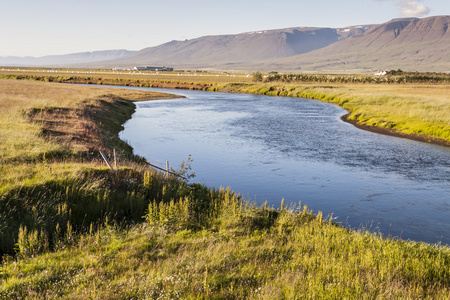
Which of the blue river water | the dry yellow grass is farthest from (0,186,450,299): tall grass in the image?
the dry yellow grass

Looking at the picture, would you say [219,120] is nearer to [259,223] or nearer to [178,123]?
[178,123]

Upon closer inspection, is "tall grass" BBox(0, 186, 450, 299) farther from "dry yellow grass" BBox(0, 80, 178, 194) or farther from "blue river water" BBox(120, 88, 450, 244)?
"dry yellow grass" BBox(0, 80, 178, 194)

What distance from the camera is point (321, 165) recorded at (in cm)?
2395

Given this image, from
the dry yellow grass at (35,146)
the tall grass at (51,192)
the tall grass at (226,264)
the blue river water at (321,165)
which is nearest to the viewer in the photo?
the tall grass at (226,264)

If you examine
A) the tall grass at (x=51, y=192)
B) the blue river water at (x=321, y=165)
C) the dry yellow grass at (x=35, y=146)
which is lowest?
the blue river water at (x=321, y=165)

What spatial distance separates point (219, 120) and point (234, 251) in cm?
3463

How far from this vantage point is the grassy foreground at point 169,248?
759 centimetres

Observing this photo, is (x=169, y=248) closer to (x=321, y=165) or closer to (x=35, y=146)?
(x=35, y=146)

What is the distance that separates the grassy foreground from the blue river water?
3758 mm

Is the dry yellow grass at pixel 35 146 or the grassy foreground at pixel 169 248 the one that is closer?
the grassy foreground at pixel 169 248

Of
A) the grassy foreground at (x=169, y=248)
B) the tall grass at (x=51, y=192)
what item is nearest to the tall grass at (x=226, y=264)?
the grassy foreground at (x=169, y=248)

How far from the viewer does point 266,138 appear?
32.8m

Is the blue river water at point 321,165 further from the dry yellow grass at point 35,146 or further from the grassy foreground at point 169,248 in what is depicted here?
the dry yellow grass at point 35,146

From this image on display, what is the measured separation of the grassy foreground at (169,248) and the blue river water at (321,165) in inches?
148
